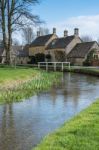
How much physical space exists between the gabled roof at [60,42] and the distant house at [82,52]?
319 centimetres

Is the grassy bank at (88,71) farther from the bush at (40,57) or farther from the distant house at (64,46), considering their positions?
the bush at (40,57)

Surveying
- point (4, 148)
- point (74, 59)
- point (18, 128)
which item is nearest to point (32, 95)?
point (18, 128)

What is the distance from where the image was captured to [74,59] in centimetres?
8538

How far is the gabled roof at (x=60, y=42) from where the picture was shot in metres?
90.8

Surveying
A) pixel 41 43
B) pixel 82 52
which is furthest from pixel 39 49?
pixel 82 52

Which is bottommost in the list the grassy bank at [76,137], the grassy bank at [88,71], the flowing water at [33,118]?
the grassy bank at [88,71]

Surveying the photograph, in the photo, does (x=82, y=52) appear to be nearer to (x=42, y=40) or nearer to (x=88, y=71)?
(x=42, y=40)

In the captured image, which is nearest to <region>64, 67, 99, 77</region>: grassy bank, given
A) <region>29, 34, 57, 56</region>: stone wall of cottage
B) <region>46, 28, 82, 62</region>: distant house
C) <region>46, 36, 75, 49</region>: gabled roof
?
<region>46, 28, 82, 62</region>: distant house

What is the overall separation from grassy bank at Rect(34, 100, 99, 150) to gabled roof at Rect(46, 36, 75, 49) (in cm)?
7812

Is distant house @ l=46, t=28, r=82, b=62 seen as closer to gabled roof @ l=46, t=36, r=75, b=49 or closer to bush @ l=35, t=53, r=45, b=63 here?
gabled roof @ l=46, t=36, r=75, b=49

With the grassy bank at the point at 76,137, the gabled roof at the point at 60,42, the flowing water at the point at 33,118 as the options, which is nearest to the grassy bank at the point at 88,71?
the flowing water at the point at 33,118

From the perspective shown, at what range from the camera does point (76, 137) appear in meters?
10.6

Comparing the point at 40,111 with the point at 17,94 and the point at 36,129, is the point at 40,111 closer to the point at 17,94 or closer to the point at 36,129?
the point at 36,129

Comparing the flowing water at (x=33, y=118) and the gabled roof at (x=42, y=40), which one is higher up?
the gabled roof at (x=42, y=40)
